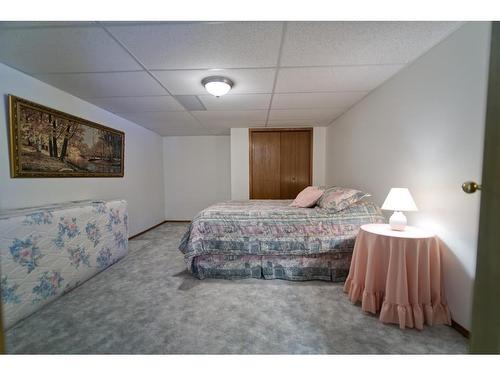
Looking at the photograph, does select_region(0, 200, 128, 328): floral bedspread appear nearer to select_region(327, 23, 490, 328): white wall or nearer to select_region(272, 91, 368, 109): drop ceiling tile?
select_region(272, 91, 368, 109): drop ceiling tile

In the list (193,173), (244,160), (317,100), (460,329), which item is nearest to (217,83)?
(317,100)

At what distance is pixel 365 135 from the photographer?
8.22 feet

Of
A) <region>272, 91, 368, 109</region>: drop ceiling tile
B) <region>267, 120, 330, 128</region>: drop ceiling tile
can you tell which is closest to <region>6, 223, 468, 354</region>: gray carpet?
<region>272, 91, 368, 109</region>: drop ceiling tile

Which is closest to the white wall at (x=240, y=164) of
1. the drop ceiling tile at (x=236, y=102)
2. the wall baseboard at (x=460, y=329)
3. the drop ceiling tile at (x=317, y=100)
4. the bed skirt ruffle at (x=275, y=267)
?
the drop ceiling tile at (x=236, y=102)

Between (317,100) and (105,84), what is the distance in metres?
2.43

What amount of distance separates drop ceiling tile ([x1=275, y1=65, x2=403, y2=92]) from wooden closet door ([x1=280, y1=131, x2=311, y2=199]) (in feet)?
5.77

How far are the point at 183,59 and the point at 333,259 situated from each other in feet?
7.62

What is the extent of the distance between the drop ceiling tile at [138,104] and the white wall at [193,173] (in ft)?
5.94

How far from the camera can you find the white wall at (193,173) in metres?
4.71

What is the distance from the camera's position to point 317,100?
2545mm

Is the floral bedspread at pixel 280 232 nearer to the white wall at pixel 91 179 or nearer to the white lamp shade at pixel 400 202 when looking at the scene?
the white lamp shade at pixel 400 202

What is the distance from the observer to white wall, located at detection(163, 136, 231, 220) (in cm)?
471
